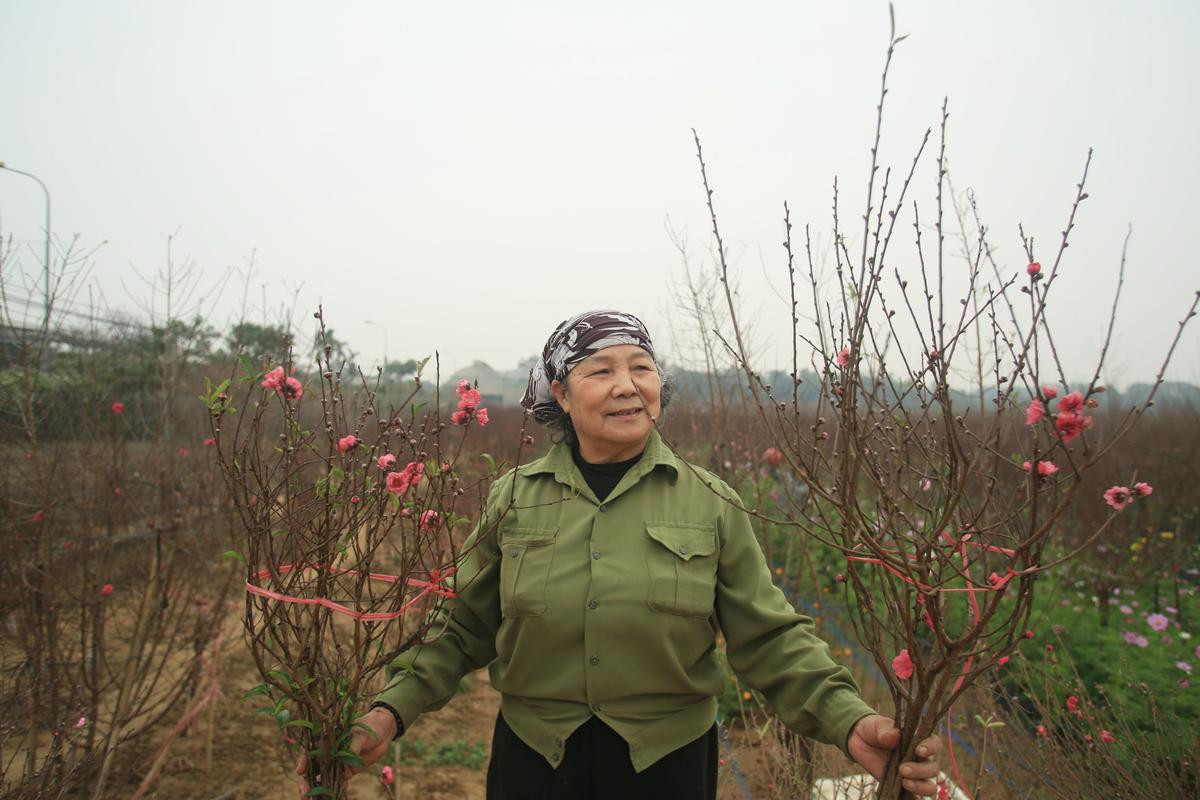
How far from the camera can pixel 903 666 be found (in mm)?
1396

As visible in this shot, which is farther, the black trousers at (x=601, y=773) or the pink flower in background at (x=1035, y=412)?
the black trousers at (x=601, y=773)

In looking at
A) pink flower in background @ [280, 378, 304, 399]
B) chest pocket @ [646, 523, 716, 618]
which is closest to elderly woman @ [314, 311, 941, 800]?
chest pocket @ [646, 523, 716, 618]

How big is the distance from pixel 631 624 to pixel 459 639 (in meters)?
0.51

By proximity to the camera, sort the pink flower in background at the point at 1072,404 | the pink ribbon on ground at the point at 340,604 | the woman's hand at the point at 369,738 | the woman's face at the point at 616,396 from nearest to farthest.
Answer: the pink flower in background at the point at 1072,404
the pink ribbon on ground at the point at 340,604
the woman's hand at the point at 369,738
the woman's face at the point at 616,396

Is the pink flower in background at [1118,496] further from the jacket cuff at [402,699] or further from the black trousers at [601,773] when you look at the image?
the jacket cuff at [402,699]

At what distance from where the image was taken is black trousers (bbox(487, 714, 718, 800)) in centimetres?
172

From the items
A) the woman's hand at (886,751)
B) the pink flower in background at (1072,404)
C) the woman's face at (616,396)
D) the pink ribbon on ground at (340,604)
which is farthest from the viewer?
the woman's face at (616,396)

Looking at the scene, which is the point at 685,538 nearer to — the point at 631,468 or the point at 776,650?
the point at 631,468

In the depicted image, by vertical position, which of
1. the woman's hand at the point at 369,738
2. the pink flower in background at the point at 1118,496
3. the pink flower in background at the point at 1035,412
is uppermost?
the pink flower in background at the point at 1035,412

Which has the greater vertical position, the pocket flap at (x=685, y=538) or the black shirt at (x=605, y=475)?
the black shirt at (x=605, y=475)

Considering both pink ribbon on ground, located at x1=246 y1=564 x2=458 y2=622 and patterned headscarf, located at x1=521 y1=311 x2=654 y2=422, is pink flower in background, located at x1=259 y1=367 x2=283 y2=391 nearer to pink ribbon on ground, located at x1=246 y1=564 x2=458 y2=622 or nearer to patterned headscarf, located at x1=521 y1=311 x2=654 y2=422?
pink ribbon on ground, located at x1=246 y1=564 x2=458 y2=622

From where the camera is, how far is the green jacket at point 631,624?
1.68m

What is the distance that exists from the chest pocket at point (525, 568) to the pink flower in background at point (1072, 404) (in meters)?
1.16

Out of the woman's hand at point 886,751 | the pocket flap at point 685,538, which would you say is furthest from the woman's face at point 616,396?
the woman's hand at point 886,751
